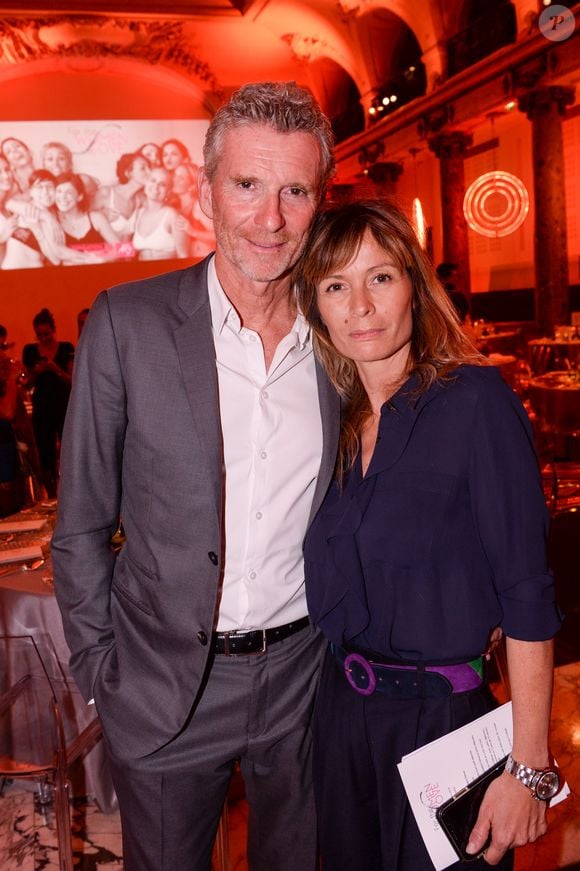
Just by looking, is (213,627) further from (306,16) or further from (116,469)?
(306,16)

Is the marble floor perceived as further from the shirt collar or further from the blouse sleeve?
the shirt collar

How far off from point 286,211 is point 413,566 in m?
0.71

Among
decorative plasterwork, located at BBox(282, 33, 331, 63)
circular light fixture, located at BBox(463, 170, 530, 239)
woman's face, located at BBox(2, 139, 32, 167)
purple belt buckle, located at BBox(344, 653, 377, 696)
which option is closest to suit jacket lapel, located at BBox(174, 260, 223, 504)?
purple belt buckle, located at BBox(344, 653, 377, 696)

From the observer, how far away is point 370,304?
144 cm

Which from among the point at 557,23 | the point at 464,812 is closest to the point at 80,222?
the point at 557,23

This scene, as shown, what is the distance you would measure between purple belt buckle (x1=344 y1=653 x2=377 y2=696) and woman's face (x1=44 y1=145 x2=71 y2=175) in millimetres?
10415

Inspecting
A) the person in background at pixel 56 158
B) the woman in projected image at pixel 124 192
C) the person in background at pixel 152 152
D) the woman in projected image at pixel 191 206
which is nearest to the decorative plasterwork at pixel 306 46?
the person in background at pixel 152 152

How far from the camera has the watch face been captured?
4.12ft

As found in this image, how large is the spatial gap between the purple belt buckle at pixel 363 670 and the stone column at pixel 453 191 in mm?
10677

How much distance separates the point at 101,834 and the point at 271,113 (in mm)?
2285

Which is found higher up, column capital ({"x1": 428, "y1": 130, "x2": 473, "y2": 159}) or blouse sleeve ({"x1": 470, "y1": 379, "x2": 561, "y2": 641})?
column capital ({"x1": 428, "y1": 130, "x2": 473, "y2": 159})

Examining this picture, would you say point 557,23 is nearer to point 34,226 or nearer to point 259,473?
point 34,226

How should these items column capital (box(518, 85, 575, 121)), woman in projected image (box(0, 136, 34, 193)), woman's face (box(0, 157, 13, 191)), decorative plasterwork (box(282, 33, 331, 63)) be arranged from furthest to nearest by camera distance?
1. decorative plasterwork (box(282, 33, 331, 63))
2. woman in projected image (box(0, 136, 34, 193))
3. woman's face (box(0, 157, 13, 191))
4. column capital (box(518, 85, 575, 121))

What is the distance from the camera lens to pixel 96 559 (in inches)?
59.6
